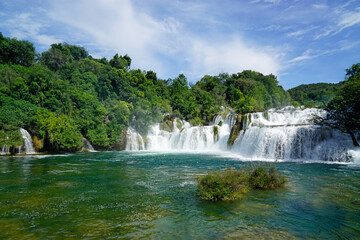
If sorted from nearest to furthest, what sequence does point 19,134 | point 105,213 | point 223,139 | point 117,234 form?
point 117,234
point 105,213
point 19,134
point 223,139

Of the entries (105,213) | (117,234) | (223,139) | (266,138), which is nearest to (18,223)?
(105,213)

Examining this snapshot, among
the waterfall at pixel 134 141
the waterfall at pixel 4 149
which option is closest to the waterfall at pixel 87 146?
the waterfall at pixel 134 141

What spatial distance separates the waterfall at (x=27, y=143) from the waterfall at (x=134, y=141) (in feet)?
42.3

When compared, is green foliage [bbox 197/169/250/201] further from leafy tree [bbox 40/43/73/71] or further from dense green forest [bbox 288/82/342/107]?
dense green forest [bbox 288/82/342/107]

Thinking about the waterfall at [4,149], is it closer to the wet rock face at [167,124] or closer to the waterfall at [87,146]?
the waterfall at [87,146]

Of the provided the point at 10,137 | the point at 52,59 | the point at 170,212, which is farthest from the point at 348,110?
the point at 52,59

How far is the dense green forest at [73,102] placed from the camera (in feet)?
87.0

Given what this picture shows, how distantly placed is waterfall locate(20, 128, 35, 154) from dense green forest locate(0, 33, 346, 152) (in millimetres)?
Result: 628

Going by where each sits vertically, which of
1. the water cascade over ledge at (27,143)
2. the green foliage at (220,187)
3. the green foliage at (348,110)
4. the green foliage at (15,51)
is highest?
the green foliage at (15,51)

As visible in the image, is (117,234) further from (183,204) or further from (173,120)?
(173,120)

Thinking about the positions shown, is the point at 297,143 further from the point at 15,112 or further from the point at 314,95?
the point at 314,95

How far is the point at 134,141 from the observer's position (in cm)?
3566

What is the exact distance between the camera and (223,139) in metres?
33.0

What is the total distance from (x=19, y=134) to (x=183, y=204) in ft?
80.2
